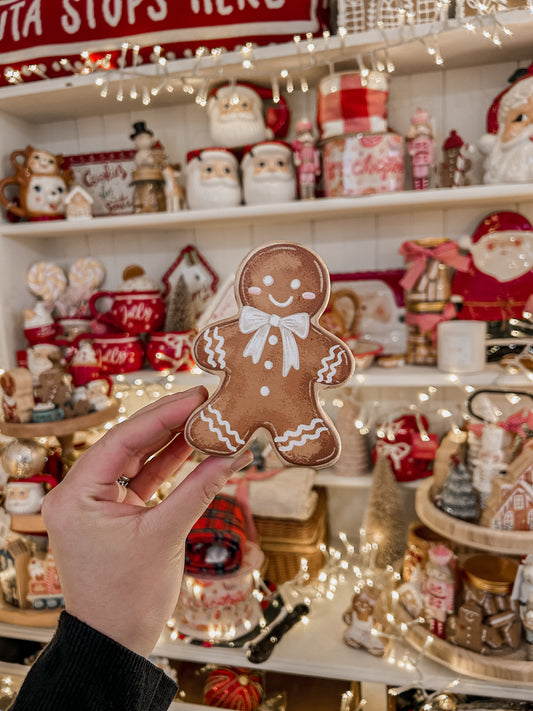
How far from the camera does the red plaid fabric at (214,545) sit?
117 cm

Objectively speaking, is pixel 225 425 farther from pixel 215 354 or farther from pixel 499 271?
pixel 499 271

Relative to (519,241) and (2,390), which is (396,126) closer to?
(519,241)

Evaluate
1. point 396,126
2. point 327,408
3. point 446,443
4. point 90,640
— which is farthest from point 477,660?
point 396,126

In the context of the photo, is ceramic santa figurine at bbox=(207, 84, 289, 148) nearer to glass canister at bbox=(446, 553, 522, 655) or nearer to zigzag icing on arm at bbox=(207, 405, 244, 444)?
zigzag icing on arm at bbox=(207, 405, 244, 444)

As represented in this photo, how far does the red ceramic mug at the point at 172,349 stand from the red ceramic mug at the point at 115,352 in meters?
0.07

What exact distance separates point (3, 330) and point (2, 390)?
0.33 m

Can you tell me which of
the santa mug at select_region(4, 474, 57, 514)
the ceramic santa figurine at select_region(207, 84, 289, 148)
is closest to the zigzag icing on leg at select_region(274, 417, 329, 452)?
the santa mug at select_region(4, 474, 57, 514)

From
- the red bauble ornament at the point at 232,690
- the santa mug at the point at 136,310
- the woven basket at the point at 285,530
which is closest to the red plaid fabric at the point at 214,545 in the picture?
the woven basket at the point at 285,530

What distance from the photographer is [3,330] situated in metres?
1.44

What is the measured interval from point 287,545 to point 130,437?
0.88m

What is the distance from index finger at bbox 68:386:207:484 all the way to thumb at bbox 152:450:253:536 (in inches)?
2.7

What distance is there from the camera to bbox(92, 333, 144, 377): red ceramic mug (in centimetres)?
139

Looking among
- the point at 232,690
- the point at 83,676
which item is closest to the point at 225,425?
the point at 83,676

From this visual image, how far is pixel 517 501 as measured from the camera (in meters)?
1.03
